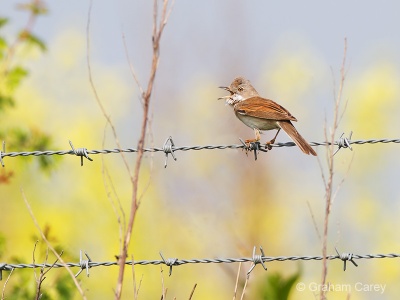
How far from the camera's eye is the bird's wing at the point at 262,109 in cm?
868

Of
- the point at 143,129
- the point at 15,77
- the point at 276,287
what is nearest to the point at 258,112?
the point at 15,77

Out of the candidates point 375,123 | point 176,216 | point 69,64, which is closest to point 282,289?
point 176,216

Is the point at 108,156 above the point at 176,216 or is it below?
above

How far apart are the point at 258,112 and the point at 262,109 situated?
0.06 m

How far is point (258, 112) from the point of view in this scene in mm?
8867

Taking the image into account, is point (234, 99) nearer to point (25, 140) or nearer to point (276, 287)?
point (25, 140)

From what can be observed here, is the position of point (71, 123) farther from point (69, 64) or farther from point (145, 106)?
point (145, 106)

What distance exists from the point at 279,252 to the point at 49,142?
15.7 metres

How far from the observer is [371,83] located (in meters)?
25.9

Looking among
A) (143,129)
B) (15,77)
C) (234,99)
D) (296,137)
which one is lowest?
(143,129)

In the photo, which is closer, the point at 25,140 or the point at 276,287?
the point at 276,287

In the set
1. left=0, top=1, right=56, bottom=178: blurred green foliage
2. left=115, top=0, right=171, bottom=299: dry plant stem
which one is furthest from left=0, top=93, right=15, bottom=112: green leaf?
left=115, top=0, right=171, bottom=299: dry plant stem

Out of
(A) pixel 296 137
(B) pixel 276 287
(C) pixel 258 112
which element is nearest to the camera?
(B) pixel 276 287

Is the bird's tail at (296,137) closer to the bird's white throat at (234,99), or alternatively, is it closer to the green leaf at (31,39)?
the bird's white throat at (234,99)
